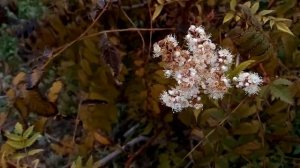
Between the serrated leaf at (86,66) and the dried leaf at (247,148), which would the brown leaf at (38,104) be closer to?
the serrated leaf at (86,66)

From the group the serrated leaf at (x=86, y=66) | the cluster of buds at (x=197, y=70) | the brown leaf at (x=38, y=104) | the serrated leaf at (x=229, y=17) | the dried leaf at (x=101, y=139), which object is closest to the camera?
the cluster of buds at (x=197, y=70)

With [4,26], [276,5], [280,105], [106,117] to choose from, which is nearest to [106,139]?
[106,117]

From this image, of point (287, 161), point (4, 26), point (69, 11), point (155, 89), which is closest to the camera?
point (155, 89)

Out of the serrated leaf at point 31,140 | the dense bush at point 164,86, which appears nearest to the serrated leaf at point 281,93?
the dense bush at point 164,86

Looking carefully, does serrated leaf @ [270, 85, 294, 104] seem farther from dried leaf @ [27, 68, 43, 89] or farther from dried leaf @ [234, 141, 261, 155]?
dried leaf @ [27, 68, 43, 89]

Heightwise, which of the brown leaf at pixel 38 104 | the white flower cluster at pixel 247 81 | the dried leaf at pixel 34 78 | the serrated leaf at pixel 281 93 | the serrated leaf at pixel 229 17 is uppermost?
the serrated leaf at pixel 229 17

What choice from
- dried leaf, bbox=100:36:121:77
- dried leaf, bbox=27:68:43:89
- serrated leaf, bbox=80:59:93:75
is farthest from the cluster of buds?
serrated leaf, bbox=80:59:93:75

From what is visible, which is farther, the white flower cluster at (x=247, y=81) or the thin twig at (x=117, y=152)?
the thin twig at (x=117, y=152)

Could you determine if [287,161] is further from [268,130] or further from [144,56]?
[144,56]
